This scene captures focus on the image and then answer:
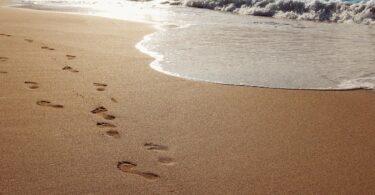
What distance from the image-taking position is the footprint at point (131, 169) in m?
2.72

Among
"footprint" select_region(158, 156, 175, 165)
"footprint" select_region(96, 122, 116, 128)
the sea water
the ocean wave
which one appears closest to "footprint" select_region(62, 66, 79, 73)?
the sea water

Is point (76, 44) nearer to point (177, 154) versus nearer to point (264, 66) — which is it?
point (264, 66)

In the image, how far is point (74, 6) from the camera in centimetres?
1231

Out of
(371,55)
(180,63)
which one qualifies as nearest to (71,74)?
(180,63)

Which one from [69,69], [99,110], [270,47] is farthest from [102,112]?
[270,47]

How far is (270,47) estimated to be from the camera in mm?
6891

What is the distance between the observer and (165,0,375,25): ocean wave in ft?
39.6

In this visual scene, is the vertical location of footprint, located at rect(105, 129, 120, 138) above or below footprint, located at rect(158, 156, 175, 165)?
above

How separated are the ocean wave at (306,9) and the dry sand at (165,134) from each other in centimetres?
783

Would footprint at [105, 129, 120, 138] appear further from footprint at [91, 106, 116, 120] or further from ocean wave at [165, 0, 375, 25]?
ocean wave at [165, 0, 375, 25]

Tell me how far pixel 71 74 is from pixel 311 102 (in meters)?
2.23

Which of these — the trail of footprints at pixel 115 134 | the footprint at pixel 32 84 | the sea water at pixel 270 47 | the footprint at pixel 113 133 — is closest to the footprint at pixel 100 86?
the trail of footprints at pixel 115 134

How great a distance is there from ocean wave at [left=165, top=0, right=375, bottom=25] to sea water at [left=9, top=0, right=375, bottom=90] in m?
0.02

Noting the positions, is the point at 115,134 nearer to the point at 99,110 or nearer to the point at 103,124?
the point at 103,124
